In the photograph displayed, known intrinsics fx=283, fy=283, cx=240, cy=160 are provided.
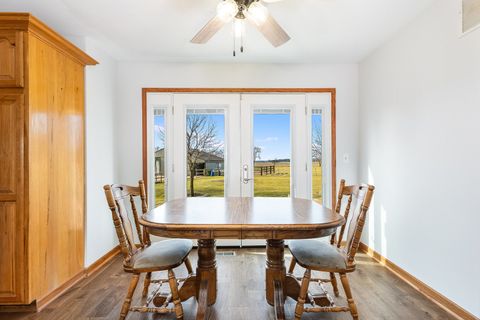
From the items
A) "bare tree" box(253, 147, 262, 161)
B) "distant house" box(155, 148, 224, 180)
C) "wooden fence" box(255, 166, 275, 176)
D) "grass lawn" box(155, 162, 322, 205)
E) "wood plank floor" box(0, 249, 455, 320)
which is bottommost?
"wood plank floor" box(0, 249, 455, 320)

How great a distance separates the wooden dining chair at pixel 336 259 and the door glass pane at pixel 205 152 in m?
1.94

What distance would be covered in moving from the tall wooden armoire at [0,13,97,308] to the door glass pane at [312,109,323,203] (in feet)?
9.59

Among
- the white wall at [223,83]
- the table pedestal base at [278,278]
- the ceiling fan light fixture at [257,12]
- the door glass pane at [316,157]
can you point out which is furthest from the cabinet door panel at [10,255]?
the door glass pane at [316,157]

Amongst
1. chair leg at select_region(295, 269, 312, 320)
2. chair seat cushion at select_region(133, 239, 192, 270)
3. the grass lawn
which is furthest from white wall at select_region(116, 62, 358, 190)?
chair leg at select_region(295, 269, 312, 320)

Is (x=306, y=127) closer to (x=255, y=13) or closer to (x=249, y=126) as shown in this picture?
(x=249, y=126)

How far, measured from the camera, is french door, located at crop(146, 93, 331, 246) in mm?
3832

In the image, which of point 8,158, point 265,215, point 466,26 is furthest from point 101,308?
point 466,26

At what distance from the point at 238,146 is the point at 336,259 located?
220cm

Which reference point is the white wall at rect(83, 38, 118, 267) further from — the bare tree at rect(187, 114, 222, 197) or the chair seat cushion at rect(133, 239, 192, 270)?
the chair seat cushion at rect(133, 239, 192, 270)

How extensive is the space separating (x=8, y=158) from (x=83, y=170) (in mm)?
821

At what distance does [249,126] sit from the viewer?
12.7ft

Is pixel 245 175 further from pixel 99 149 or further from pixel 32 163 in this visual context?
pixel 32 163

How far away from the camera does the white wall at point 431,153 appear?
6.72ft

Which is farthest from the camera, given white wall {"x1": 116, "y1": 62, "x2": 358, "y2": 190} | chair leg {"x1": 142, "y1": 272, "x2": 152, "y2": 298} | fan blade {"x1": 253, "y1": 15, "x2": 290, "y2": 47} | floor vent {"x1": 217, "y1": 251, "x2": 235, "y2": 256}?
white wall {"x1": 116, "y1": 62, "x2": 358, "y2": 190}
